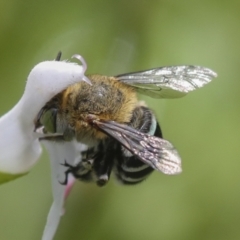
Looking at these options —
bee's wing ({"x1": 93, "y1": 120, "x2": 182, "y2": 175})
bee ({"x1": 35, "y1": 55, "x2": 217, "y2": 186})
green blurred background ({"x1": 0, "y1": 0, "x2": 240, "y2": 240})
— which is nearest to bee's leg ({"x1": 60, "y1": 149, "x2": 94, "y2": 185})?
bee ({"x1": 35, "y1": 55, "x2": 217, "y2": 186})

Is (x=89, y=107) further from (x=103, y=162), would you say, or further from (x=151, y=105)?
(x=151, y=105)

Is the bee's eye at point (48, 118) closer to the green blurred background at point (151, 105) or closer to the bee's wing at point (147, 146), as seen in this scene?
the bee's wing at point (147, 146)

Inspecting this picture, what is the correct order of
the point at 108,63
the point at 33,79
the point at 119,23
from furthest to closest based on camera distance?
the point at 119,23
the point at 108,63
the point at 33,79

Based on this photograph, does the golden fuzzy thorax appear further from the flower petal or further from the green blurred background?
the green blurred background

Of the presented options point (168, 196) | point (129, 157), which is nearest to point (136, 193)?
point (168, 196)

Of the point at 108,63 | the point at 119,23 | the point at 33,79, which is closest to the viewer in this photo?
the point at 33,79

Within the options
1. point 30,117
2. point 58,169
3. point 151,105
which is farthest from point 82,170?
point 151,105

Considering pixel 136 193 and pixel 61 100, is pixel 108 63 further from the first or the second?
pixel 61 100
